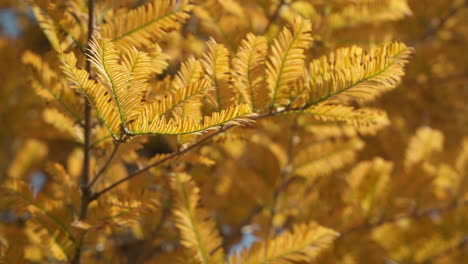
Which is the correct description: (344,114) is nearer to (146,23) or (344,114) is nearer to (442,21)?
(146,23)

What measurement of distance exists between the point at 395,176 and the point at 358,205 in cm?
17

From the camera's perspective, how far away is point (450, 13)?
4.92 feet

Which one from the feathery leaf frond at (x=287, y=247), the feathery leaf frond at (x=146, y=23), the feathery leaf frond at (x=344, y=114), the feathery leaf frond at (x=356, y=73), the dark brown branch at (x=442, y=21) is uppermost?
the dark brown branch at (x=442, y=21)

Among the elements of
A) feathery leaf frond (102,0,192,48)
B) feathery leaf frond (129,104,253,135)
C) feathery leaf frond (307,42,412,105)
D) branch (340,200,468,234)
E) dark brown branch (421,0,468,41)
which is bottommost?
branch (340,200,468,234)

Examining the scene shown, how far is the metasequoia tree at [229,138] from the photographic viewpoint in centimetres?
65

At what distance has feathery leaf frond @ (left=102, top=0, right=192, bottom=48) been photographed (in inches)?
29.1

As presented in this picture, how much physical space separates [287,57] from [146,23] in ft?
0.77

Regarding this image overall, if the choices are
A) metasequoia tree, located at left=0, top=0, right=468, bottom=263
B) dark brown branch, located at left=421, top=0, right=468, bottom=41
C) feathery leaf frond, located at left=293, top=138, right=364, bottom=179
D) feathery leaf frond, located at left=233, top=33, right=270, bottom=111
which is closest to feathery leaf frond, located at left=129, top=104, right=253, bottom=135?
metasequoia tree, located at left=0, top=0, right=468, bottom=263

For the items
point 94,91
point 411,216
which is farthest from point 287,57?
point 411,216

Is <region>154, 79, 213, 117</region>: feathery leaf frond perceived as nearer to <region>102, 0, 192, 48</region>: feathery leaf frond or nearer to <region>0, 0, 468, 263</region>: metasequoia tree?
<region>0, 0, 468, 263</region>: metasequoia tree

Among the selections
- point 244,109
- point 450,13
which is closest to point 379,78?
point 244,109

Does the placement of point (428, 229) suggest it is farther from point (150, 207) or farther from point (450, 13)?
point (150, 207)

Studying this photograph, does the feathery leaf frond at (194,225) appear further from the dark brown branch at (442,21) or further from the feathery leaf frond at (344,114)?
the dark brown branch at (442,21)

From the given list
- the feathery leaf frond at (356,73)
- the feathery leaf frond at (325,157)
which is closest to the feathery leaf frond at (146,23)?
the feathery leaf frond at (356,73)
